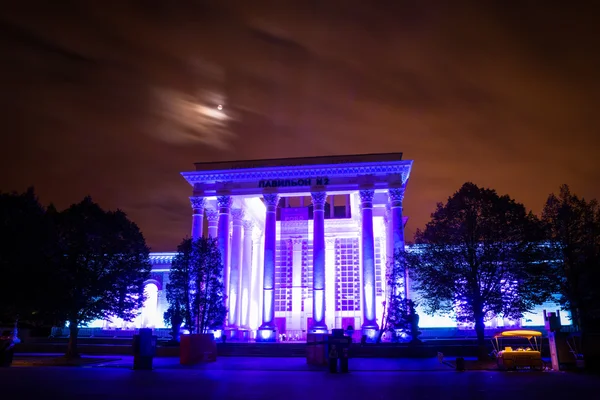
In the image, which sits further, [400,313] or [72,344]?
[400,313]

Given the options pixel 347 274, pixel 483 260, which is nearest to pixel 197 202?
pixel 347 274

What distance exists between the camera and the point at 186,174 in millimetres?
46344

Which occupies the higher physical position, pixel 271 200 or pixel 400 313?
pixel 271 200

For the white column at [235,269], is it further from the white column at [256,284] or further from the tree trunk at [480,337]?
the tree trunk at [480,337]

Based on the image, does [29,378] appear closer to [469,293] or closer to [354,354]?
[354,354]

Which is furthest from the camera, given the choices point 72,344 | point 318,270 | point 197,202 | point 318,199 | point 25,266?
point 197,202

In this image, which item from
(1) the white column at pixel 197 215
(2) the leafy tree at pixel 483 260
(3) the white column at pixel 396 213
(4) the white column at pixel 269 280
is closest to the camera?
(2) the leafy tree at pixel 483 260

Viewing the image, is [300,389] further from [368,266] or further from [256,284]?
[256,284]

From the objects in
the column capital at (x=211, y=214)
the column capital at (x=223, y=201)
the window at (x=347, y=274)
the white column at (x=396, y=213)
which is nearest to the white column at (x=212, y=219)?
the column capital at (x=211, y=214)

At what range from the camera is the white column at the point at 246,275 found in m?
48.2

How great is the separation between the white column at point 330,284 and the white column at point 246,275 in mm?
8646

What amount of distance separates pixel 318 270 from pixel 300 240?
12.3 metres

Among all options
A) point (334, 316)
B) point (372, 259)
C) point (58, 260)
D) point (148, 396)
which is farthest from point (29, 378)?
point (334, 316)

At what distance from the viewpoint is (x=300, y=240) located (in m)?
53.8
